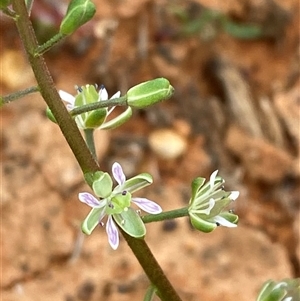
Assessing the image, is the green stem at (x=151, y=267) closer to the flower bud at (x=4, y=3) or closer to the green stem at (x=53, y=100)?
the green stem at (x=53, y=100)

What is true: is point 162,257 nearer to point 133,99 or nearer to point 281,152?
point 281,152

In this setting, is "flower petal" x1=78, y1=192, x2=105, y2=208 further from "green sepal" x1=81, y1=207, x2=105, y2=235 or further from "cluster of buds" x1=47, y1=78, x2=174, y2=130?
"cluster of buds" x1=47, y1=78, x2=174, y2=130

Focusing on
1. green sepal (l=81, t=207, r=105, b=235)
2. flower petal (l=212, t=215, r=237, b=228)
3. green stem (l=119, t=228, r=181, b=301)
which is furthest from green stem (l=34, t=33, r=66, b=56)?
flower petal (l=212, t=215, r=237, b=228)

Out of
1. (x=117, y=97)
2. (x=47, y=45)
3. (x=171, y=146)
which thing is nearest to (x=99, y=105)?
(x=117, y=97)

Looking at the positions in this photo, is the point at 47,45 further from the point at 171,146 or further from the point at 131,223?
the point at 171,146

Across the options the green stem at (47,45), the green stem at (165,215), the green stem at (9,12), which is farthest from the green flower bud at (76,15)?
the green stem at (165,215)

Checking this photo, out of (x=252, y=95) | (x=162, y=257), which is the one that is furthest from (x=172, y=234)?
(x=252, y=95)
